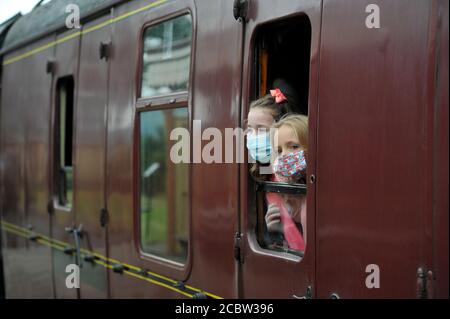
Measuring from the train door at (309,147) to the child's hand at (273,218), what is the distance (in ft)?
0.12

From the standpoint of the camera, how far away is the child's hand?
2900mm

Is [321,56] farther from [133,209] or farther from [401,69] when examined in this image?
[133,209]

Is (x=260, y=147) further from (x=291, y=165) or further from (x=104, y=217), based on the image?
(x=104, y=217)

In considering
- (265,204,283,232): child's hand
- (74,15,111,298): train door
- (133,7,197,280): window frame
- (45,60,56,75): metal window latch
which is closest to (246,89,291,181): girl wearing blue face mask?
(265,204,283,232): child's hand

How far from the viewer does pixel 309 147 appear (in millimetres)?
2592

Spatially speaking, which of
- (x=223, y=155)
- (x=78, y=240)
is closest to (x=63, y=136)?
(x=78, y=240)

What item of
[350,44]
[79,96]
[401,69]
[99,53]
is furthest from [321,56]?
[79,96]

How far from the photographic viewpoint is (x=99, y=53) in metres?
4.40

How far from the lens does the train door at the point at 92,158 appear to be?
172 inches

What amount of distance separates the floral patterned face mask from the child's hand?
0.17 m

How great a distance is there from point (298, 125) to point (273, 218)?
1.56 feet

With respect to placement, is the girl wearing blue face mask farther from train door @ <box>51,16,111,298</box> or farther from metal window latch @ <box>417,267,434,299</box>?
train door @ <box>51,16,111,298</box>

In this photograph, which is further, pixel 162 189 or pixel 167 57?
pixel 162 189
